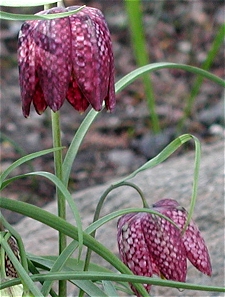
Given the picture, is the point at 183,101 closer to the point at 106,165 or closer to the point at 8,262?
the point at 106,165

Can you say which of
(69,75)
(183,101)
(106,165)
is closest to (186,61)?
(183,101)

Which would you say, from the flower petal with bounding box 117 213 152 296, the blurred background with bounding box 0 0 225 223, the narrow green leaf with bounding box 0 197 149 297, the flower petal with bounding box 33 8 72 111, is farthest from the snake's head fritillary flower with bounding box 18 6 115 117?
the blurred background with bounding box 0 0 225 223

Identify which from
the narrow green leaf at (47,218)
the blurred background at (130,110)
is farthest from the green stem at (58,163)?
the blurred background at (130,110)

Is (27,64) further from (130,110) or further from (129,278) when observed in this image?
(130,110)

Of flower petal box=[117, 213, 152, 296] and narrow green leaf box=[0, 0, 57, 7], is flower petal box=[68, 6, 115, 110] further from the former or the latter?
flower petal box=[117, 213, 152, 296]

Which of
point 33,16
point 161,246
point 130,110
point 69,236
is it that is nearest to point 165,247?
point 161,246

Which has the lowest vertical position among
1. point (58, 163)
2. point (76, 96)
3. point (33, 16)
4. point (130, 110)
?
point (130, 110)

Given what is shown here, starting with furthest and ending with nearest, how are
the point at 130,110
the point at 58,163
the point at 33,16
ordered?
the point at 130,110 < the point at 58,163 < the point at 33,16
